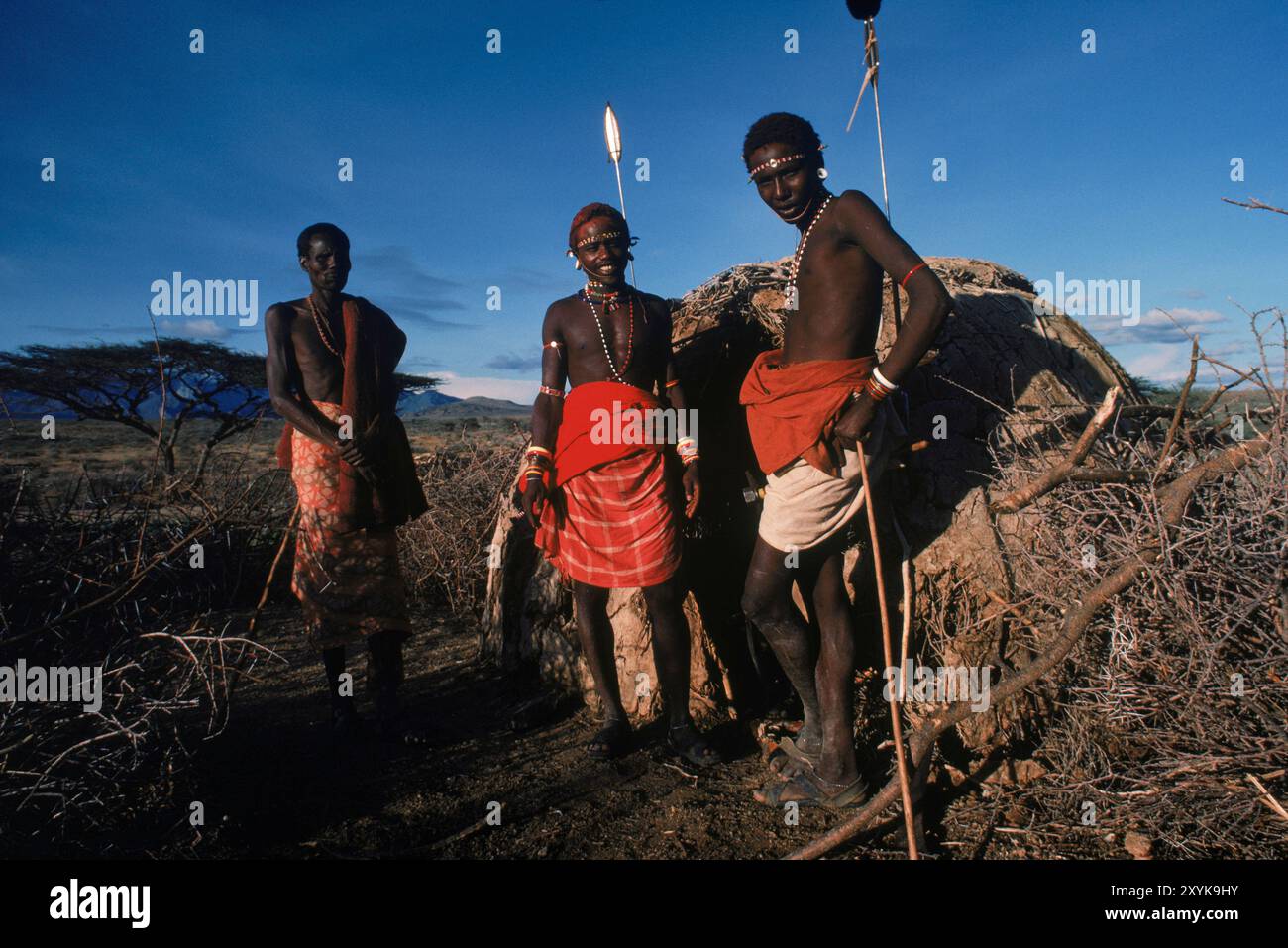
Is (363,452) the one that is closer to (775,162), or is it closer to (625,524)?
(625,524)

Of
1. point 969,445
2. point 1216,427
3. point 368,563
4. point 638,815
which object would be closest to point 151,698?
point 368,563

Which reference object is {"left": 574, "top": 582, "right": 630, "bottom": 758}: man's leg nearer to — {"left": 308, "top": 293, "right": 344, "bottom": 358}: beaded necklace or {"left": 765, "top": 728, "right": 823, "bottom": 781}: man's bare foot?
{"left": 765, "top": 728, "right": 823, "bottom": 781}: man's bare foot

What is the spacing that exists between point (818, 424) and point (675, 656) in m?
1.24

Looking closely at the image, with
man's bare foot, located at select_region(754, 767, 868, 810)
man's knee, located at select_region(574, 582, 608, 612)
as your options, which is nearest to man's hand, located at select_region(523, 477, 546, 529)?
man's knee, located at select_region(574, 582, 608, 612)

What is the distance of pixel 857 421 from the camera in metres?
2.60

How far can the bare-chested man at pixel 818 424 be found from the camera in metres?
2.68

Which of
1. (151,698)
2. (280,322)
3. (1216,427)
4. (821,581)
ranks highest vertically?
(280,322)

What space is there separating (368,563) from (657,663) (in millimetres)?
1498

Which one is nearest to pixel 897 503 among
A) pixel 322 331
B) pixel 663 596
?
pixel 663 596

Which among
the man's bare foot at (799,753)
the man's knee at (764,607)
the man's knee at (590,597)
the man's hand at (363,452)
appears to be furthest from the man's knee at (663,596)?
the man's hand at (363,452)

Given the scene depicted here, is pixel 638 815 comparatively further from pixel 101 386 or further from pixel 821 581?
pixel 101 386

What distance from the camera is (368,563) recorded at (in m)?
3.67

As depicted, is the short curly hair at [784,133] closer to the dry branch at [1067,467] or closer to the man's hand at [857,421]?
the man's hand at [857,421]

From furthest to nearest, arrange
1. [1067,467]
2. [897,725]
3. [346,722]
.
Result: [346,722], [1067,467], [897,725]
